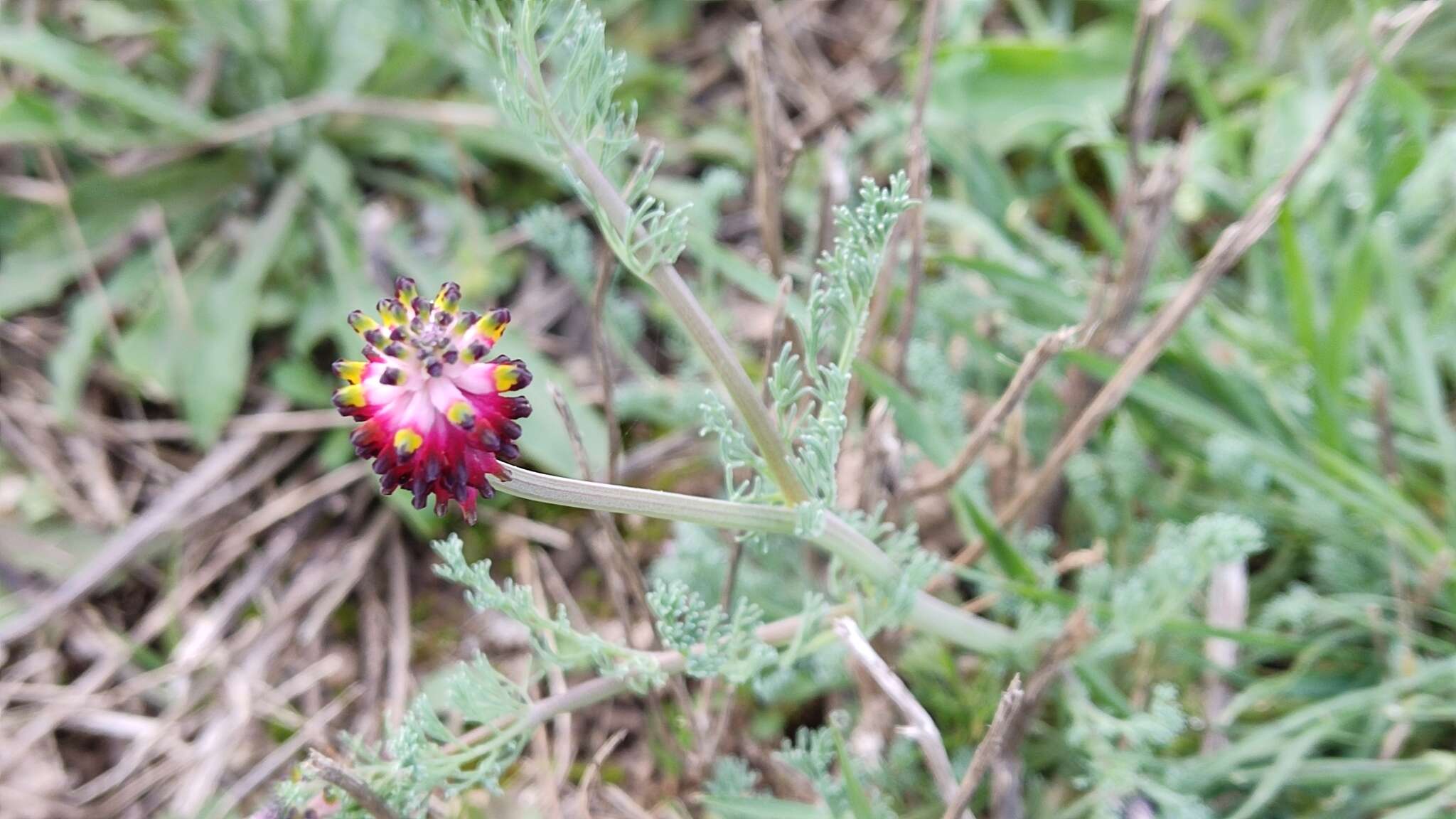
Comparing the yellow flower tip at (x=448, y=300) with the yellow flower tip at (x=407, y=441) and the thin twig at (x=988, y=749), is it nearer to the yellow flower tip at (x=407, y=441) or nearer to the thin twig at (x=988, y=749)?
the yellow flower tip at (x=407, y=441)

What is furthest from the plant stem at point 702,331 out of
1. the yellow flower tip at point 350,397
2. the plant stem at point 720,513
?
the yellow flower tip at point 350,397

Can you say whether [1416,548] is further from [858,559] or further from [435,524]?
[435,524]

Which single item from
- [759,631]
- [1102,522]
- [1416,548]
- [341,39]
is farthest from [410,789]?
[341,39]

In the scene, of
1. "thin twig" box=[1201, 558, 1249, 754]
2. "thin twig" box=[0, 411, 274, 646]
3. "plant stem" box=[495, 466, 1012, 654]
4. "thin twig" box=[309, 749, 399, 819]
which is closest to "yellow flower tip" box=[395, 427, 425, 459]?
"plant stem" box=[495, 466, 1012, 654]

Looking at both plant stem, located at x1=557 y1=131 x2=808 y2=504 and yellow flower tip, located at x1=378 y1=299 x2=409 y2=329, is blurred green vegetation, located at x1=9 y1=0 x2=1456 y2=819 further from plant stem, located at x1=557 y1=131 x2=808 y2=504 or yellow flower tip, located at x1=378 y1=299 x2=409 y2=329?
yellow flower tip, located at x1=378 y1=299 x2=409 y2=329

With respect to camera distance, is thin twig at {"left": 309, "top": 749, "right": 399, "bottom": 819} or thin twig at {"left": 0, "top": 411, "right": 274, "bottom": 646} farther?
thin twig at {"left": 0, "top": 411, "right": 274, "bottom": 646}

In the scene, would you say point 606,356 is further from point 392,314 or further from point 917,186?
point 392,314

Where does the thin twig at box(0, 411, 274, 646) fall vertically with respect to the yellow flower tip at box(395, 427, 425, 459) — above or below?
above
